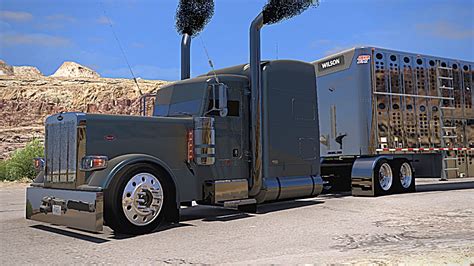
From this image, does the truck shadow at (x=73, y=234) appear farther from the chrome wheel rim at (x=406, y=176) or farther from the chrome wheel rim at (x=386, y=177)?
the chrome wheel rim at (x=406, y=176)

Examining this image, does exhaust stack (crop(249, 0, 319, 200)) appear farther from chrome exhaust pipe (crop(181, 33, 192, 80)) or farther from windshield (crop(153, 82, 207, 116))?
chrome exhaust pipe (crop(181, 33, 192, 80))

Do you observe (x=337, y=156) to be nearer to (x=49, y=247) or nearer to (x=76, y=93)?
(x=49, y=247)

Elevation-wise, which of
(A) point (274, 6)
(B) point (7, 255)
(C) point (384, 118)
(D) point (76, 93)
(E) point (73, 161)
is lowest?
(B) point (7, 255)

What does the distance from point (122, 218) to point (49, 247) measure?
102 centimetres

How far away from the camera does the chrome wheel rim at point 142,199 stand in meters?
7.04

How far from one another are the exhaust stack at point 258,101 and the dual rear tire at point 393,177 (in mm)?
4255

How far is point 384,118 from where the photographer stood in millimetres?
12547

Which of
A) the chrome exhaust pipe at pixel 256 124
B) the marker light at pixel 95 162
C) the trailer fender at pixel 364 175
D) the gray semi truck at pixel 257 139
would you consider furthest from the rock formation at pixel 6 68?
the marker light at pixel 95 162

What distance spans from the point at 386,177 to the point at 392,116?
1.61m

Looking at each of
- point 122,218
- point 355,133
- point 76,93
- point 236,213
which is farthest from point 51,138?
point 76,93

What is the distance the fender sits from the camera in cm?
686

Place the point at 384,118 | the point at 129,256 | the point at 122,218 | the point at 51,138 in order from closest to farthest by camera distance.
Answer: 1. the point at 129,256
2. the point at 122,218
3. the point at 51,138
4. the point at 384,118

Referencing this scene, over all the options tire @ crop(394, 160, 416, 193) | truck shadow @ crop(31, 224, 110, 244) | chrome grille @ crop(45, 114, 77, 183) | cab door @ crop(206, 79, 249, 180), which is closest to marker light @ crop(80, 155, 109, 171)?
chrome grille @ crop(45, 114, 77, 183)

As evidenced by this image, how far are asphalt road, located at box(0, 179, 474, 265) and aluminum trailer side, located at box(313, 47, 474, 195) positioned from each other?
2.51 m
